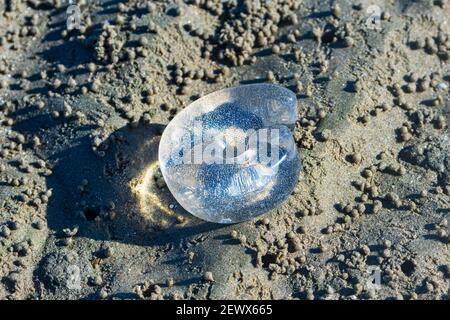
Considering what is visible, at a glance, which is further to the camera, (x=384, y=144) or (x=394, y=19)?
(x=394, y=19)

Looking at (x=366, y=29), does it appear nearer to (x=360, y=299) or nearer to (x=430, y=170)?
(x=430, y=170)

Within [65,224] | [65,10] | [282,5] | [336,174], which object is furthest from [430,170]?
[65,10]

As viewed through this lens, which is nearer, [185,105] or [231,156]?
[231,156]

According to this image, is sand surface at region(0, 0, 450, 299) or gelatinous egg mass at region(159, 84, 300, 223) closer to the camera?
gelatinous egg mass at region(159, 84, 300, 223)

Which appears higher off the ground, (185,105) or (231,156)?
(231,156)

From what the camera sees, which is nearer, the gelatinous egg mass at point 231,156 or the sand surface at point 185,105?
the gelatinous egg mass at point 231,156
